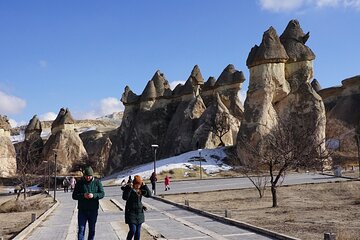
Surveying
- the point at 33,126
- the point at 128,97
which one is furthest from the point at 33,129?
the point at 128,97

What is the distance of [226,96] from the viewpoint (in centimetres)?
6134

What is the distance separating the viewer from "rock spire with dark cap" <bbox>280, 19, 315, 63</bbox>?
5041cm

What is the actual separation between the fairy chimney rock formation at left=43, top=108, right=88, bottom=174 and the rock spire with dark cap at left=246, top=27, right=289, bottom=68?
2999cm

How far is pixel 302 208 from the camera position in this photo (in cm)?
1609

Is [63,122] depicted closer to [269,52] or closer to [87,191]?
[269,52]

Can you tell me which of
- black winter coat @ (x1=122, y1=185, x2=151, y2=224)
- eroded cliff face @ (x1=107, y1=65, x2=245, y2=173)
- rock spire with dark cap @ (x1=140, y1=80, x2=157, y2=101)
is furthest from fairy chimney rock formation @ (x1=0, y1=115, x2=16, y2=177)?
black winter coat @ (x1=122, y1=185, x2=151, y2=224)

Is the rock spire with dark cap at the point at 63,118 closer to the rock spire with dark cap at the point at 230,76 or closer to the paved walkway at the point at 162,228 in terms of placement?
the rock spire with dark cap at the point at 230,76

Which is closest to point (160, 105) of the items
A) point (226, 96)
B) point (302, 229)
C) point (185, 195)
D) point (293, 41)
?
point (226, 96)

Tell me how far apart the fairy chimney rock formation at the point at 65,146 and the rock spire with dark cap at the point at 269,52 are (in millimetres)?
29991

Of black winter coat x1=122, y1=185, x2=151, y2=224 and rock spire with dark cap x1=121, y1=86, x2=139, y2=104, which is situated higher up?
rock spire with dark cap x1=121, y1=86, x2=139, y2=104

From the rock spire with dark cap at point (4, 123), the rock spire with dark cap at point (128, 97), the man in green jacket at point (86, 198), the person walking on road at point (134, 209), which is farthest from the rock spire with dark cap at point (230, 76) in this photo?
the man in green jacket at point (86, 198)

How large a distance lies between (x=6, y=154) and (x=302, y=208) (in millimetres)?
48443

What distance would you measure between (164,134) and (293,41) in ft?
69.4

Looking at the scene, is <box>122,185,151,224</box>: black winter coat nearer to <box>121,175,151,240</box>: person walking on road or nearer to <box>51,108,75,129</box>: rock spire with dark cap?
<box>121,175,151,240</box>: person walking on road
